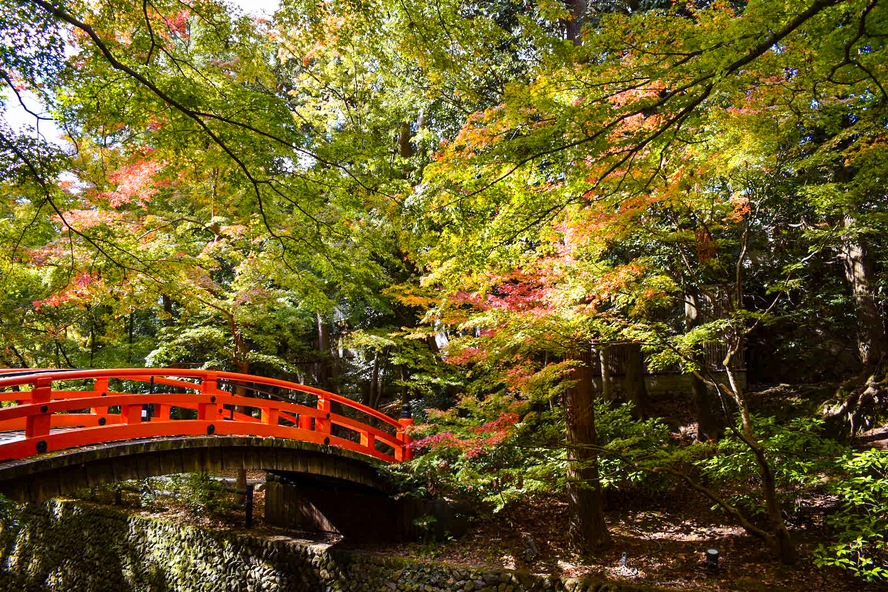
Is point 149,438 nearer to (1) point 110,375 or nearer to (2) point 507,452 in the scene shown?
(1) point 110,375

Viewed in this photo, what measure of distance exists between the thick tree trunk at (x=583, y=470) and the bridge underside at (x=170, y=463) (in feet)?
10.7

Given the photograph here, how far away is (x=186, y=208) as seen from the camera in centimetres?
1176

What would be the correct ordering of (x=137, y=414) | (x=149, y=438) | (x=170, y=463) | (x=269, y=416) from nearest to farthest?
(x=137, y=414) < (x=149, y=438) < (x=170, y=463) < (x=269, y=416)

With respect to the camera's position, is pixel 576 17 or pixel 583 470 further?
pixel 576 17

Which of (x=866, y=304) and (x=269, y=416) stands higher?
(x=866, y=304)

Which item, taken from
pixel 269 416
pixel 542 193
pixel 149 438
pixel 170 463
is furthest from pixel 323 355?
pixel 542 193

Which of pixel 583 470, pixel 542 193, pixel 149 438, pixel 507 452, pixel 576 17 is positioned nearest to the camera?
pixel 542 193

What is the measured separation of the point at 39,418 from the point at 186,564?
433 centimetres

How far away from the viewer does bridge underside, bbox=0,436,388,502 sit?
14.4ft

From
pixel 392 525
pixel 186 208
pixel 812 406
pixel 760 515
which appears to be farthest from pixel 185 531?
pixel 812 406

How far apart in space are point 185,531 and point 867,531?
889 centimetres

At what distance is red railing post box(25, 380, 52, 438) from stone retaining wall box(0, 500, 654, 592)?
3702 mm

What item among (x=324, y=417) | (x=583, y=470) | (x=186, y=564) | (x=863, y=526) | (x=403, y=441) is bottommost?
(x=863, y=526)

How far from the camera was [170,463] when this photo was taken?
5555 millimetres
